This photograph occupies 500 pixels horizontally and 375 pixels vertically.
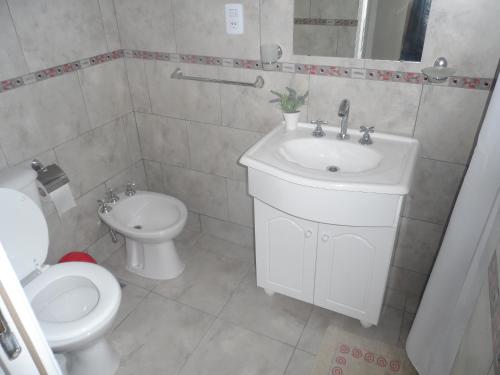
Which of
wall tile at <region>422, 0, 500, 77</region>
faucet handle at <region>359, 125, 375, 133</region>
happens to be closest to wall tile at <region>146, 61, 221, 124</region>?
faucet handle at <region>359, 125, 375, 133</region>

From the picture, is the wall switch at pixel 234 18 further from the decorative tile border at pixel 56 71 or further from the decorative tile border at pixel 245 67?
the decorative tile border at pixel 56 71

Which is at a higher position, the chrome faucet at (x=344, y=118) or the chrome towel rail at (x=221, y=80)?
the chrome towel rail at (x=221, y=80)

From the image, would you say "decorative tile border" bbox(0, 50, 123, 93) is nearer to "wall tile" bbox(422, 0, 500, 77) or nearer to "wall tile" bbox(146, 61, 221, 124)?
"wall tile" bbox(146, 61, 221, 124)

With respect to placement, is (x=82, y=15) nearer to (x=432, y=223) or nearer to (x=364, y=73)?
(x=364, y=73)

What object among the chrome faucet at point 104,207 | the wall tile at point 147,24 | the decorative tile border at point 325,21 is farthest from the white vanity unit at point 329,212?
the chrome faucet at point 104,207

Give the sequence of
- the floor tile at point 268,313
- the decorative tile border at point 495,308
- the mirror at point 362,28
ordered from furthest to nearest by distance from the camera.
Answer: the floor tile at point 268,313
the mirror at point 362,28
the decorative tile border at point 495,308

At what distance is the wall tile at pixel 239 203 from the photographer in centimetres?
227

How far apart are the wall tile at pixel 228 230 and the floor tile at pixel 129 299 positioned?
0.57 meters

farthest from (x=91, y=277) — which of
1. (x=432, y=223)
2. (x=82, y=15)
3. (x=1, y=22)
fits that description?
(x=432, y=223)

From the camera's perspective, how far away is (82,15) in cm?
193

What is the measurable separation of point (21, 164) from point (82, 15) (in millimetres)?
779

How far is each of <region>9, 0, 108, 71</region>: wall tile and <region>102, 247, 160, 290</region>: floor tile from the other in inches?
46.4

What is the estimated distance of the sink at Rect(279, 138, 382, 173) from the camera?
169 centimetres

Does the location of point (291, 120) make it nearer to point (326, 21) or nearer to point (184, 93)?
point (326, 21)
